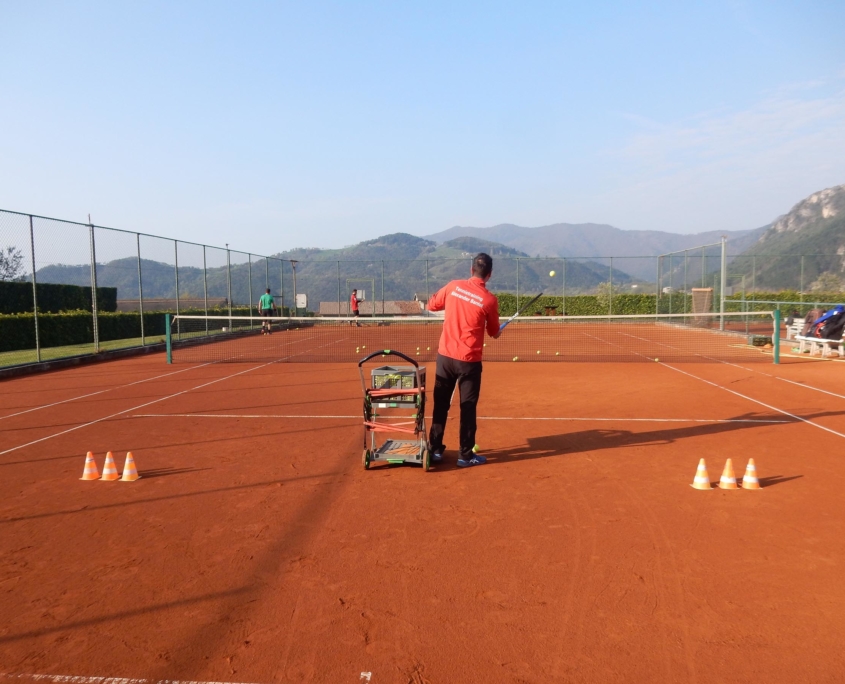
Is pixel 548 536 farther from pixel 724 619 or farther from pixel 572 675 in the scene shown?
pixel 572 675

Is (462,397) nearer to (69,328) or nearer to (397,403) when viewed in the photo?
(397,403)

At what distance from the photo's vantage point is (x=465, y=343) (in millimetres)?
6852

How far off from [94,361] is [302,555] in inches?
611

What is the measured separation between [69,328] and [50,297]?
537 centimetres

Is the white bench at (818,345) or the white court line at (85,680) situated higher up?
the white bench at (818,345)

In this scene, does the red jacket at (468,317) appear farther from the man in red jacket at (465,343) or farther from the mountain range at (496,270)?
the mountain range at (496,270)

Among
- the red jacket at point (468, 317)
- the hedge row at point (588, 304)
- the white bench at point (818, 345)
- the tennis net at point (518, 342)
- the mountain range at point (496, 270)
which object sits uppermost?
the mountain range at point (496, 270)

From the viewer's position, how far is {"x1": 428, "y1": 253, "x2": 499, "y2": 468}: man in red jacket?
684 centimetres

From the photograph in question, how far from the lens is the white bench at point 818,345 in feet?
55.6

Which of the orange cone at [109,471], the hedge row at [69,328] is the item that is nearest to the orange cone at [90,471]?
the orange cone at [109,471]

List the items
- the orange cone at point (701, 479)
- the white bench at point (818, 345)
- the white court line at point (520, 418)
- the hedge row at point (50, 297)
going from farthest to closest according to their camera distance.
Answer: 1. the hedge row at point (50, 297)
2. the white bench at point (818, 345)
3. the white court line at point (520, 418)
4. the orange cone at point (701, 479)

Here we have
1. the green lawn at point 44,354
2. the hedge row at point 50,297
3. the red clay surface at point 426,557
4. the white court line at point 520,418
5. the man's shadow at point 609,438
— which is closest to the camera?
the red clay surface at point 426,557

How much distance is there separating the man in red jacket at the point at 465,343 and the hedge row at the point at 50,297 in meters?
22.4

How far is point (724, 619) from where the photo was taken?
3.64 meters
